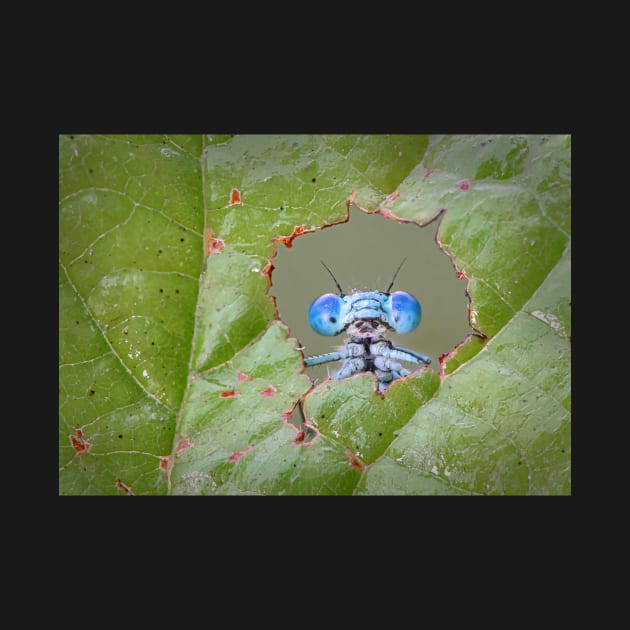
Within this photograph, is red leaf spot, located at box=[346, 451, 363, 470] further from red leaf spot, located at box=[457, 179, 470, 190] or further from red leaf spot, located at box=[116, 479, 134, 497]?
red leaf spot, located at box=[457, 179, 470, 190]

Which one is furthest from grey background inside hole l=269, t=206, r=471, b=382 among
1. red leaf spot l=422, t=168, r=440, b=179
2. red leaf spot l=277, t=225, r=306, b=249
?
red leaf spot l=422, t=168, r=440, b=179

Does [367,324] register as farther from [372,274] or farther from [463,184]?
[463,184]

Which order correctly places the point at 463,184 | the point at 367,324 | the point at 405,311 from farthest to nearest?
the point at 367,324 < the point at 405,311 < the point at 463,184

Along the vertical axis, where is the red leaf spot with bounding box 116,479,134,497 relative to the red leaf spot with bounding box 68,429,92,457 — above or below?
below

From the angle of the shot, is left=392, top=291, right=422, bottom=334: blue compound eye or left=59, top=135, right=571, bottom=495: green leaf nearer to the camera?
left=59, top=135, right=571, bottom=495: green leaf

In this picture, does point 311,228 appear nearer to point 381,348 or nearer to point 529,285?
point 381,348

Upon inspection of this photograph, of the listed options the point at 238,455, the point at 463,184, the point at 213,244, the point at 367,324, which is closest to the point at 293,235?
the point at 213,244

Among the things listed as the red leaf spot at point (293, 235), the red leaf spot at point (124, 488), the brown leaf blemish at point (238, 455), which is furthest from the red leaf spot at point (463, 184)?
the red leaf spot at point (124, 488)

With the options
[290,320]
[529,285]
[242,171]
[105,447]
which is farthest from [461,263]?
[105,447]
